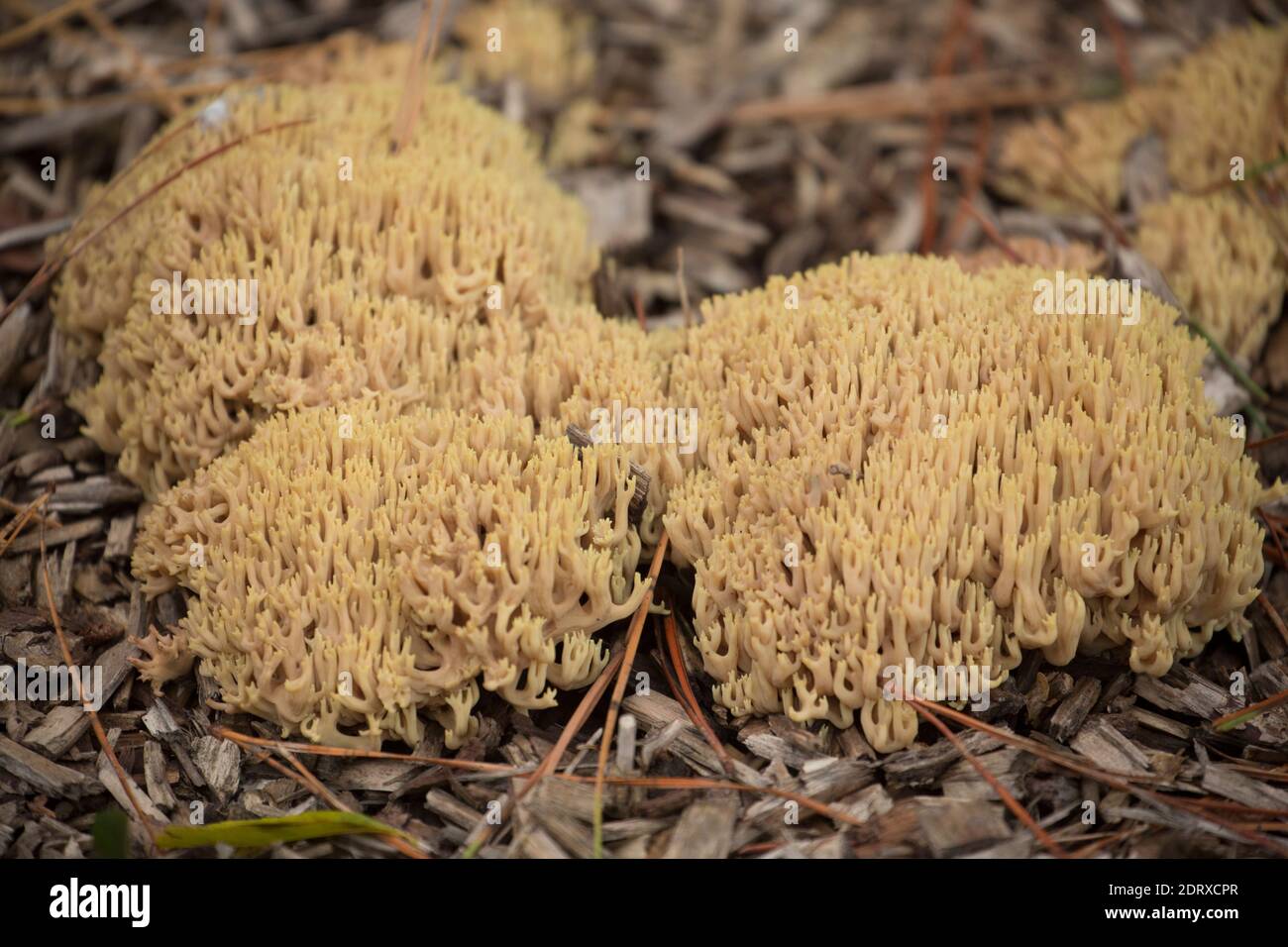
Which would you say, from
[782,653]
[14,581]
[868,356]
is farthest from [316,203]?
[782,653]

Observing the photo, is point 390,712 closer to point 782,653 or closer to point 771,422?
point 782,653

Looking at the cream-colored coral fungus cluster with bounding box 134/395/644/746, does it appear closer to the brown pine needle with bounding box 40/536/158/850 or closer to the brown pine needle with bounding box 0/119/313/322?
the brown pine needle with bounding box 40/536/158/850

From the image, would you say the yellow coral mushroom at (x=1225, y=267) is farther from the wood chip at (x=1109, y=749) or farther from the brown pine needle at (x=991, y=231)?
the wood chip at (x=1109, y=749)

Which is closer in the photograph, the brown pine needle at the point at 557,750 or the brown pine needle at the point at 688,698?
the brown pine needle at the point at 557,750

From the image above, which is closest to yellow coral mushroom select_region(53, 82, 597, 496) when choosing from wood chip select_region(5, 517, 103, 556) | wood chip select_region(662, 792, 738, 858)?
wood chip select_region(5, 517, 103, 556)

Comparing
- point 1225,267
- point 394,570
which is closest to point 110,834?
point 394,570

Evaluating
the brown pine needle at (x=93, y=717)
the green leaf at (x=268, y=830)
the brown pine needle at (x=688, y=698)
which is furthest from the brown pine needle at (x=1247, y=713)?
the brown pine needle at (x=93, y=717)

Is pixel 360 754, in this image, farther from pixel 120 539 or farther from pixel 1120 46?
pixel 1120 46
